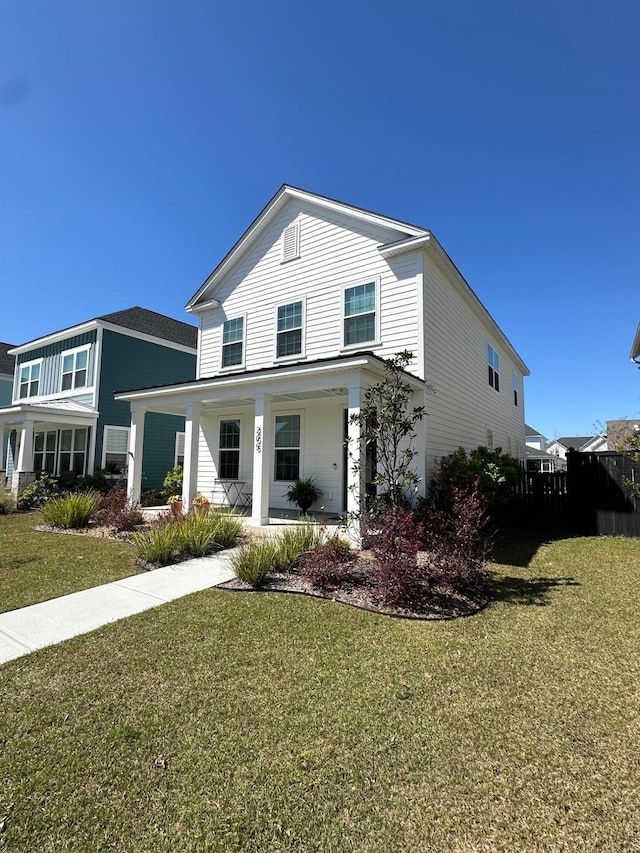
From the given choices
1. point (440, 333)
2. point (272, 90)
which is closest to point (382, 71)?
point (272, 90)

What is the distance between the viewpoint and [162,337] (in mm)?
19688

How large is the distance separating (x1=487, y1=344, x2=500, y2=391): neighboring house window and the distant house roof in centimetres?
1421

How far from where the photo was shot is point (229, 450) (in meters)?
13.4

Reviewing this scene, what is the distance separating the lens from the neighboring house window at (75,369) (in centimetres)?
1820

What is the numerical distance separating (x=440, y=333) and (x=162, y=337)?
14.1 metres

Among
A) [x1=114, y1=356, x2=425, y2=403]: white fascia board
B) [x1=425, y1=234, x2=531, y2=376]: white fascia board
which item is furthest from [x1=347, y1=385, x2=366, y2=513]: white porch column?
[x1=425, y1=234, x2=531, y2=376]: white fascia board

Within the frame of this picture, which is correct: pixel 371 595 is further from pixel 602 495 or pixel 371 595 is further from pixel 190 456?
pixel 602 495

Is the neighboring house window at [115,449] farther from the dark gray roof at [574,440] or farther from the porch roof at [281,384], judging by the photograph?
the dark gray roof at [574,440]

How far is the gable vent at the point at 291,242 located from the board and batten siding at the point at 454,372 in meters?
4.08

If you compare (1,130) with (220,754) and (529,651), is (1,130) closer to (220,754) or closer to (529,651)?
(220,754)

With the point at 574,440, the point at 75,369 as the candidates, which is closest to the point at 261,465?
the point at 75,369

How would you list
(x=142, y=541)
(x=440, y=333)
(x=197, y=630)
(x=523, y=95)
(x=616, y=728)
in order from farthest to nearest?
(x=440, y=333) < (x=523, y=95) < (x=142, y=541) < (x=197, y=630) < (x=616, y=728)

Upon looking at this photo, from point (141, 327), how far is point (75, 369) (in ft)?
11.4

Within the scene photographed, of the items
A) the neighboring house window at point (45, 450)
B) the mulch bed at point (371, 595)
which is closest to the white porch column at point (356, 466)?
the mulch bed at point (371, 595)
